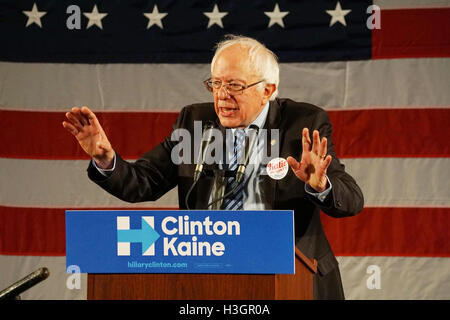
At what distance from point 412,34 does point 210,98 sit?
126 centimetres

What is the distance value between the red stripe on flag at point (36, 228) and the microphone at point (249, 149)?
Answer: 6.04 ft

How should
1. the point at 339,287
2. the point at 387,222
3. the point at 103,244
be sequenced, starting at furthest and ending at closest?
the point at 387,222 → the point at 339,287 → the point at 103,244

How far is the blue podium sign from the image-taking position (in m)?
1.86

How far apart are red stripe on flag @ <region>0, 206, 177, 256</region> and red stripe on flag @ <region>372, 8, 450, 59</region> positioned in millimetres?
2160

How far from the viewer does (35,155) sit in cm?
427

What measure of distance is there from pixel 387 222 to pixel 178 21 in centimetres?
173

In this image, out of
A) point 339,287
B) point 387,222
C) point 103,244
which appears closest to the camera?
point 103,244

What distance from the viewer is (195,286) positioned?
1896 mm

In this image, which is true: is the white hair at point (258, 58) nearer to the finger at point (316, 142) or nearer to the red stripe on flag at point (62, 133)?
the finger at point (316, 142)

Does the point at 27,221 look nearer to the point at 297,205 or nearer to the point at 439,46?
the point at 297,205

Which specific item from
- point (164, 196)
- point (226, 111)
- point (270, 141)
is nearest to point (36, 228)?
point (164, 196)

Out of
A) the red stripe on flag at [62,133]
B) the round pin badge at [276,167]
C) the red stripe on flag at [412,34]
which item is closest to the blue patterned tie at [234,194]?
the round pin badge at [276,167]

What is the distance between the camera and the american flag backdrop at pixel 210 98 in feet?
13.3

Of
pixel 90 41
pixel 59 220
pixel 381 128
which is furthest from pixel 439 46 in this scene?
pixel 59 220
